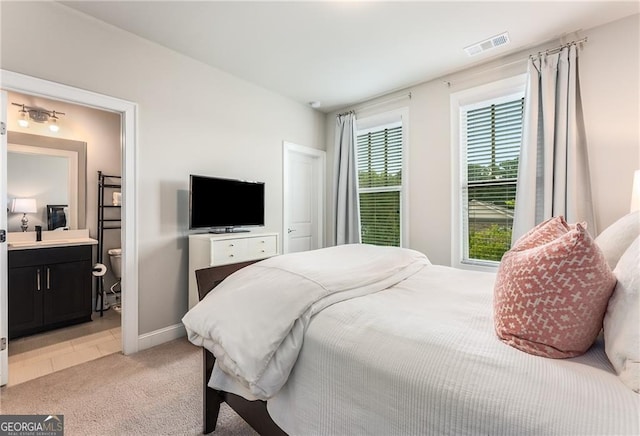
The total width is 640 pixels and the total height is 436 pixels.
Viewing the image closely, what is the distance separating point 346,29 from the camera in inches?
94.9

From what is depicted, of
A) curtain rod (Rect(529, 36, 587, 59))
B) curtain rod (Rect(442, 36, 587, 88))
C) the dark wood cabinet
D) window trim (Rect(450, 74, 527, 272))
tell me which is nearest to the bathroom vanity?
the dark wood cabinet

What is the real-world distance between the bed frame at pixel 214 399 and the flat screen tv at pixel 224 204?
1355mm

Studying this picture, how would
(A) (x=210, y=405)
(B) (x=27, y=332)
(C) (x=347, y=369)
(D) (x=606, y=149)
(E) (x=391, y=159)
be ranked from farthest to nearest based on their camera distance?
(E) (x=391, y=159) → (B) (x=27, y=332) → (D) (x=606, y=149) → (A) (x=210, y=405) → (C) (x=347, y=369)

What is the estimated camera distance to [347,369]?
3.15 feet

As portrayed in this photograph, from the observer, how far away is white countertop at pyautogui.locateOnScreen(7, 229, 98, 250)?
288 cm

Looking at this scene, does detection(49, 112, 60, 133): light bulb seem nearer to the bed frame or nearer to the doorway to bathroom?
the doorway to bathroom

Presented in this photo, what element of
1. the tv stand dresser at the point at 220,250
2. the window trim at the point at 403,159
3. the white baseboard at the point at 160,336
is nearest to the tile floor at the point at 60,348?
the white baseboard at the point at 160,336

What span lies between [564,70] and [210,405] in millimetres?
3538

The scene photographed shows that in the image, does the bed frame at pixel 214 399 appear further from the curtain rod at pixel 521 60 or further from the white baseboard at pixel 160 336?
the curtain rod at pixel 521 60

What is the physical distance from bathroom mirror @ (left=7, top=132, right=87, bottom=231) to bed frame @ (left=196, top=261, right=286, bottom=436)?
9.98 ft

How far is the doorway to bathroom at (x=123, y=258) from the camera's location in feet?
6.61

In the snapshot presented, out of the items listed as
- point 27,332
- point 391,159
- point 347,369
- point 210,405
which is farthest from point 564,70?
point 27,332

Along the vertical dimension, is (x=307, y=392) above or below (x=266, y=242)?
below

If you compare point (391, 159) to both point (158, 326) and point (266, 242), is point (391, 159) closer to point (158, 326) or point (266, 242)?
point (266, 242)
